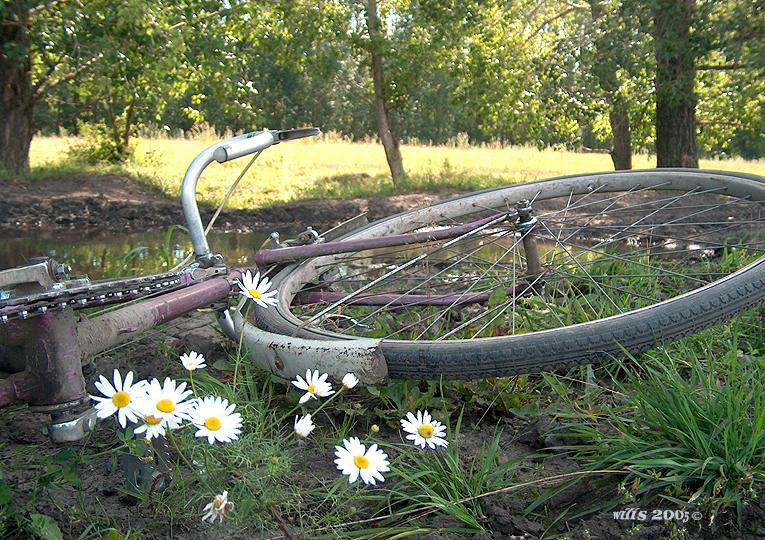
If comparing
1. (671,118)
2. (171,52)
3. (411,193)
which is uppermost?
(171,52)

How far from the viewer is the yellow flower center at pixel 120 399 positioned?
5.15ft

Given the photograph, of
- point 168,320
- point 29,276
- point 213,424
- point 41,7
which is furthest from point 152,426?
point 41,7

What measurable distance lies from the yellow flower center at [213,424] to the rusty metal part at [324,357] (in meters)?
0.52

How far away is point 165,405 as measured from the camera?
1.58 meters

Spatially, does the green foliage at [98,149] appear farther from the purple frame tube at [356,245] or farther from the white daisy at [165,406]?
the white daisy at [165,406]

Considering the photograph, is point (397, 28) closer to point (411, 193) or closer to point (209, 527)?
point (411, 193)

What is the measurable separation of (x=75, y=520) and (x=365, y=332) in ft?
4.02

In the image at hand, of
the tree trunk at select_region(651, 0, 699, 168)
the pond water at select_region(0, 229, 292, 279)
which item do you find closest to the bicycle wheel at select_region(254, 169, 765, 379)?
the pond water at select_region(0, 229, 292, 279)

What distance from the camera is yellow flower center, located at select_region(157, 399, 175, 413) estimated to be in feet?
5.15

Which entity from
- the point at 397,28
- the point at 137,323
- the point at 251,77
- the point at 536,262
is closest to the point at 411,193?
the point at 397,28

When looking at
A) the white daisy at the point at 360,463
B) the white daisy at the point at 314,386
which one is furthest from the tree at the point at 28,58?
the white daisy at the point at 360,463

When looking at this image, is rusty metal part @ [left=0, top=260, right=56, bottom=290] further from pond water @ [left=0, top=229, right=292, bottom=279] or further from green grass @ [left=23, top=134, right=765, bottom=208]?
green grass @ [left=23, top=134, right=765, bottom=208]

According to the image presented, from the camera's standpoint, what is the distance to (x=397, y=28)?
50.2ft

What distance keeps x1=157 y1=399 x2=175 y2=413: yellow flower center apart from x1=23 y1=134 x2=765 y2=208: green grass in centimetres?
1060
